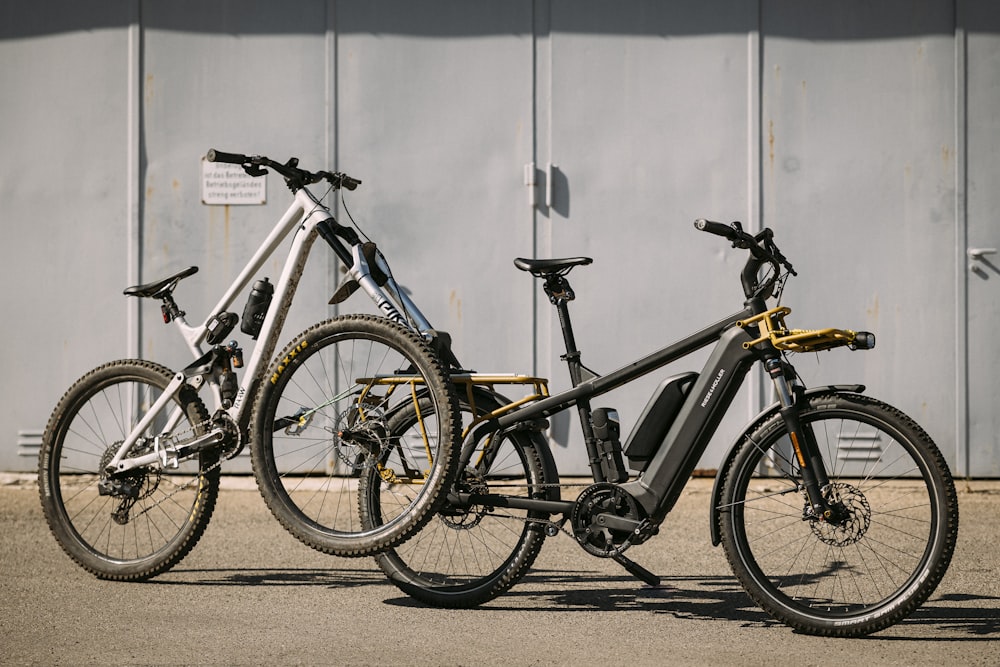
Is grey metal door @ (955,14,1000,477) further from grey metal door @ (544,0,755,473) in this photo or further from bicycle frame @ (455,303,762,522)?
bicycle frame @ (455,303,762,522)

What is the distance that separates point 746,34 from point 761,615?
4.03 m

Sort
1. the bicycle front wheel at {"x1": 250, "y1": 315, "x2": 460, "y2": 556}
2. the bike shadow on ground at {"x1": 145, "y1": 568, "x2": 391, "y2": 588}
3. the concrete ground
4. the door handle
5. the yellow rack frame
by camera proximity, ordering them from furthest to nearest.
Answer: the door handle, the bike shadow on ground at {"x1": 145, "y1": 568, "x2": 391, "y2": 588}, the bicycle front wheel at {"x1": 250, "y1": 315, "x2": 460, "y2": 556}, the yellow rack frame, the concrete ground

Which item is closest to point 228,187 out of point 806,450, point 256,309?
point 256,309

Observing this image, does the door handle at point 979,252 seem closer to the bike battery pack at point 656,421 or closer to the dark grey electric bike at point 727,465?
the dark grey electric bike at point 727,465

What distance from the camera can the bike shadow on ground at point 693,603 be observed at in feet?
12.2

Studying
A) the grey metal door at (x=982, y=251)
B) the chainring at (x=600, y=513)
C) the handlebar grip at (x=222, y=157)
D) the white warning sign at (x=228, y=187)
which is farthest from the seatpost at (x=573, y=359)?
the grey metal door at (x=982, y=251)

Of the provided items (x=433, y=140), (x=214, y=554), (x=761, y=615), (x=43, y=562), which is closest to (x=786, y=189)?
(x=433, y=140)

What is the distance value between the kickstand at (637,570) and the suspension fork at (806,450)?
69 cm

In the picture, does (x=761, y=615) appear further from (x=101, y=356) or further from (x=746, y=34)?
(x=101, y=356)

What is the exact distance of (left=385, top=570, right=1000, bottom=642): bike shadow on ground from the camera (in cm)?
373

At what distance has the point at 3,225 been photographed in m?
7.10

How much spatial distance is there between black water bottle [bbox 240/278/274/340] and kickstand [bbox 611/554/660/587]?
5.29 feet

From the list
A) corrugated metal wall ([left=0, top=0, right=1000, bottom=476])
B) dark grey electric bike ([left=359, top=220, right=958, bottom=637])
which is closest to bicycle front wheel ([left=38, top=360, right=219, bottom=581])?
dark grey electric bike ([left=359, top=220, right=958, bottom=637])

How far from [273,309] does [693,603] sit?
1894mm
